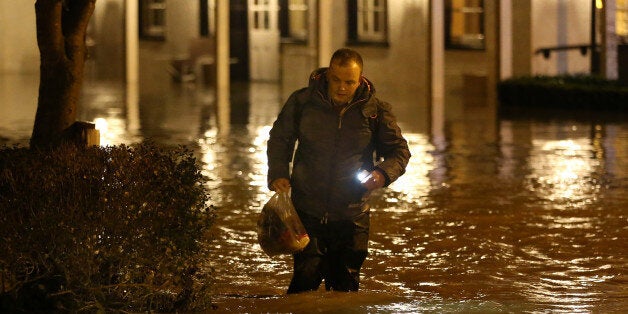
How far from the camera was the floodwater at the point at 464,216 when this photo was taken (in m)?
7.48

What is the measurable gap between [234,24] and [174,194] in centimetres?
2334

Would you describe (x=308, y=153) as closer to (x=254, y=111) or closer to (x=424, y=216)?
(x=424, y=216)

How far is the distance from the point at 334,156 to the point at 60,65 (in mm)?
2818

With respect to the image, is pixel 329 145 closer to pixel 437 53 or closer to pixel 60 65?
pixel 60 65

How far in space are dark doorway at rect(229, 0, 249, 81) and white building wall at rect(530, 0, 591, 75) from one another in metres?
7.15

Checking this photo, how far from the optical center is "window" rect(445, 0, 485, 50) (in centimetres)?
2570

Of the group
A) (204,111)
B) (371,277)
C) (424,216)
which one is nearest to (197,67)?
(204,111)

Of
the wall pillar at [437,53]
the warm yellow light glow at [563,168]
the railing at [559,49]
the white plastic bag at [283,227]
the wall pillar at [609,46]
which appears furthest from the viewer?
the railing at [559,49]

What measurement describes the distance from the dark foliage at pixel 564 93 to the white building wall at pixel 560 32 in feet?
7.72

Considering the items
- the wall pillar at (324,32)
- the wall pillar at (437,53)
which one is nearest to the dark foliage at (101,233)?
the wall pillar at (437,53)

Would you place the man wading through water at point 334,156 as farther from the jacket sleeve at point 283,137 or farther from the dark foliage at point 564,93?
the dark foliage at point 564,93

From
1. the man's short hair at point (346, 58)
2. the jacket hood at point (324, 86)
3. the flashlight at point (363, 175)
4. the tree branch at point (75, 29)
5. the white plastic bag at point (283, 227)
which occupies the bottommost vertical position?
the white plastic bag at point (283, 227)

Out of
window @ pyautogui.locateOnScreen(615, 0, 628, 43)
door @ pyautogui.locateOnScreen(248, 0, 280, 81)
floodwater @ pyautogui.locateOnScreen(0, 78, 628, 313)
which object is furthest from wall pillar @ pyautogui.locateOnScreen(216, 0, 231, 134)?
window @ pyautogui.locateOnScreen(615, 0, 628, 43)

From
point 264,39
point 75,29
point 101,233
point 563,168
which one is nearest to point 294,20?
point 264,39
